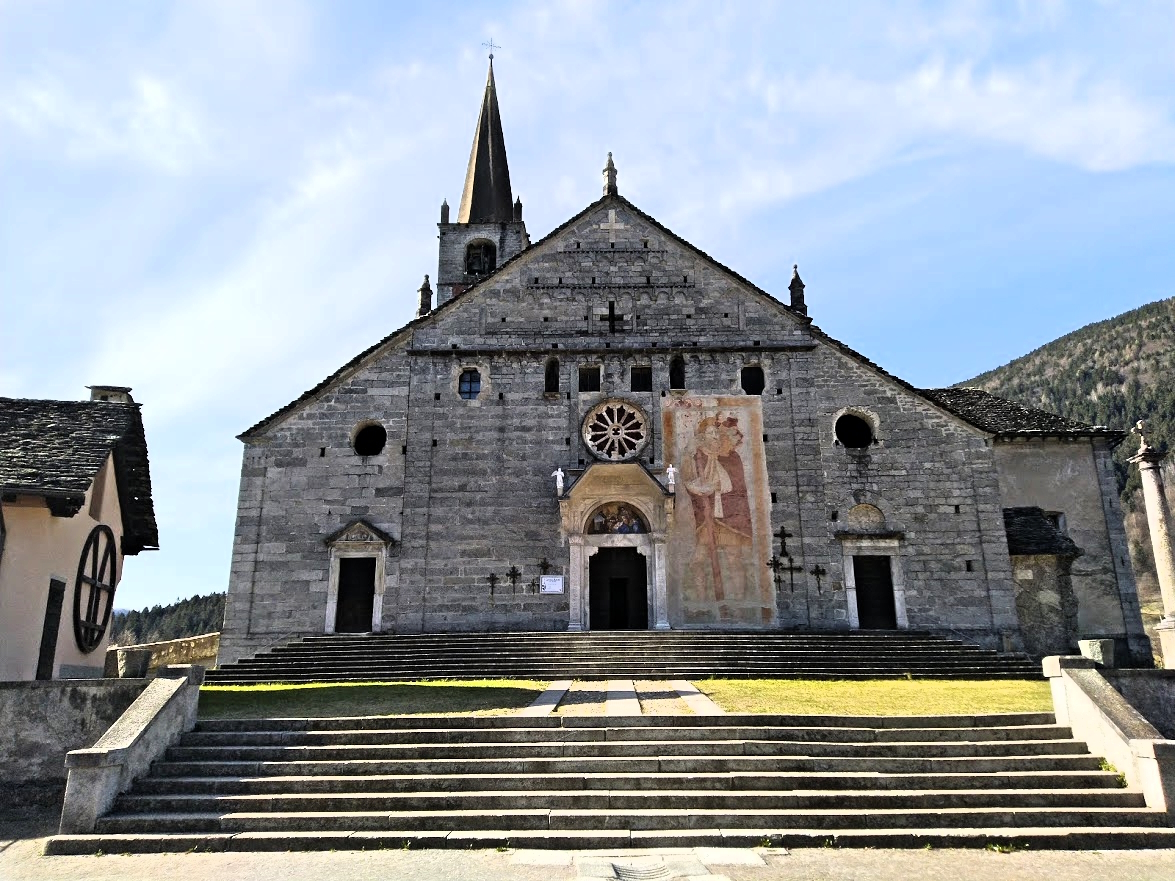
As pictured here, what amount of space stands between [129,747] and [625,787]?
588cm

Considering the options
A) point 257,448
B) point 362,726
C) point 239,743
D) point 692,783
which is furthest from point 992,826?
point 257,448

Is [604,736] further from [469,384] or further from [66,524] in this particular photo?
[469,384]

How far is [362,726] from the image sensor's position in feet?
37.8

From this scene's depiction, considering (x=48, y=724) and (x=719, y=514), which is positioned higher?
(x=719, y=514)

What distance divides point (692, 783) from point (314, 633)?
596 inches

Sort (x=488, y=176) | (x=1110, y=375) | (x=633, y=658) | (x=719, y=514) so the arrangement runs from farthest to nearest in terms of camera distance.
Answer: (x=1110, y=375)
(x=488, y=176)
(x=719, y=514)
(x=633, y=658)

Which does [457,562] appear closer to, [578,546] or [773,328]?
[578,546]

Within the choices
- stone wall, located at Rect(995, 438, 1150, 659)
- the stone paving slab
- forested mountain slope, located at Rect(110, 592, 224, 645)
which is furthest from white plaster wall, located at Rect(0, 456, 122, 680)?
forested mountain slope, located at Rect(110, 592, 224, 645)

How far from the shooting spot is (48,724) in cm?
1088

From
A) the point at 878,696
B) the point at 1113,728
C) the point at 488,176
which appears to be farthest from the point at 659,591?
the point at 488,176

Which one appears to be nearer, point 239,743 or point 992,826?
point 992,826

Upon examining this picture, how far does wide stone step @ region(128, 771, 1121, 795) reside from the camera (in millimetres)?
9781

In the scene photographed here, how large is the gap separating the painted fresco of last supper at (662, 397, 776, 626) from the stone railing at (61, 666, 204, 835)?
13510 mm

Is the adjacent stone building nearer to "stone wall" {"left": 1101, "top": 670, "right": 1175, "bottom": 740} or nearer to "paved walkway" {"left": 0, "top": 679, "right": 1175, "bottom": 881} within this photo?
"paved walkway" {"left": 0, "top": 679, "right": 1175, "bottom": 881}
